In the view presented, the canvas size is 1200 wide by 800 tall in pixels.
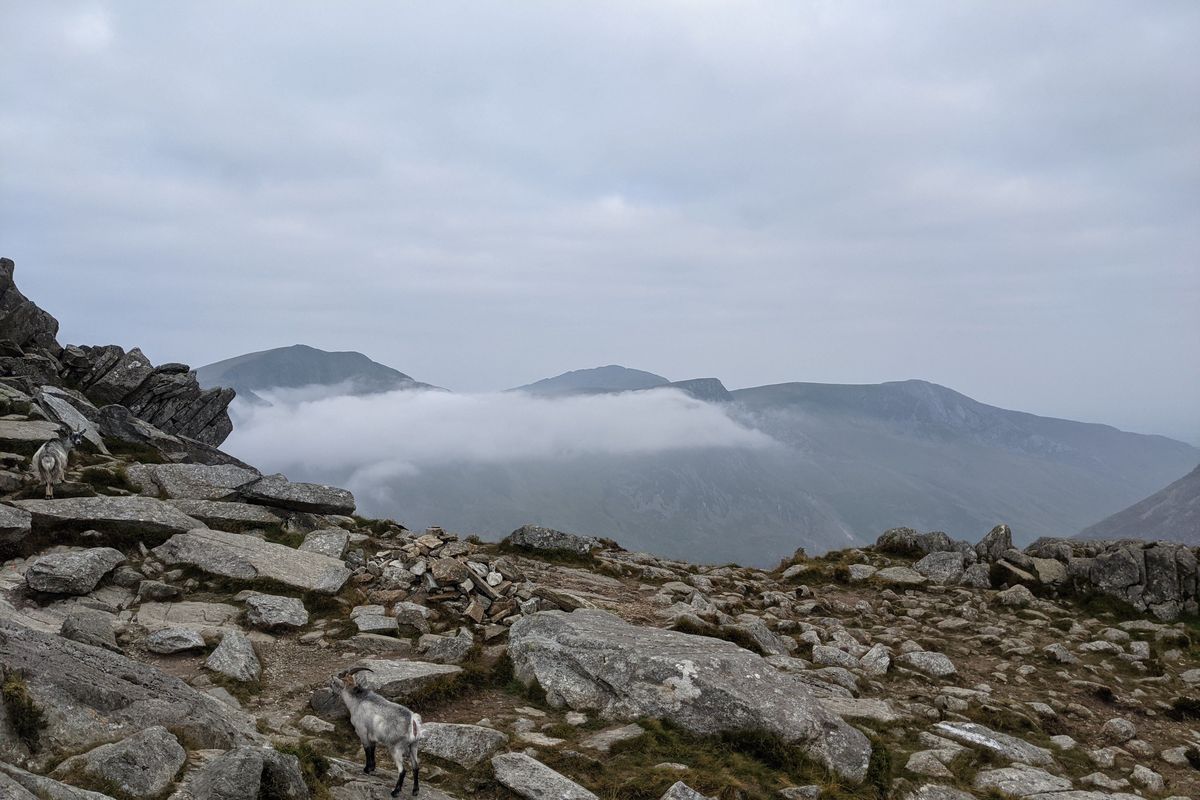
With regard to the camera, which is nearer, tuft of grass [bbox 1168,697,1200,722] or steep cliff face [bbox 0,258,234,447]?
tuft of grass [bbox 1168,697,1200,722]

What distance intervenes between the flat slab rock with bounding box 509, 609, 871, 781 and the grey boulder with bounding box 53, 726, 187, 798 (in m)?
6.40

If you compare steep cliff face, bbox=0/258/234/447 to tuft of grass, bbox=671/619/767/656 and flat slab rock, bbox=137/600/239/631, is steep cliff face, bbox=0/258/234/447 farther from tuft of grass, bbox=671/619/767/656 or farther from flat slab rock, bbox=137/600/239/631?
tuft of grass, bbox=671/619/767/656

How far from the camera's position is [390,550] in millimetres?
19516

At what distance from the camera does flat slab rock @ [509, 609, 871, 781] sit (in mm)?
11156

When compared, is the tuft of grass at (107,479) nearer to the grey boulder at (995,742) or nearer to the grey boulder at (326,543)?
the grey boulder at (326,543)

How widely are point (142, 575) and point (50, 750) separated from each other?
952 centimetres

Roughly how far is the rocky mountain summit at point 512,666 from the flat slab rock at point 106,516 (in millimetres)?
76

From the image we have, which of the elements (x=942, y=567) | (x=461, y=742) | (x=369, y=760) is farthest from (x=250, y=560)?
(x=942, y=567)

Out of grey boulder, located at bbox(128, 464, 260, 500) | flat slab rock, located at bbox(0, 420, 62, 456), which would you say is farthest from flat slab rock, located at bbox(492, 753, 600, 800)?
flat slab rock, located at bbox(0, 420, 62, 456)

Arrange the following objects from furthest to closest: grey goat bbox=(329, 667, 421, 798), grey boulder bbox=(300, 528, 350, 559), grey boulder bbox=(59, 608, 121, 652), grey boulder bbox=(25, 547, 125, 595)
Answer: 1. grey boulder bbox=(300, 528, 350, 559)
2. grey boulder bbox=(25, 547, 125, 595)
3. grey boulder bbox=(59, 608, 121, 652)
4. grey goat bbox=(329, 667, 421, 798)

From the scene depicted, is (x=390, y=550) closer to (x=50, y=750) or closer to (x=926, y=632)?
(x=50, y=750)

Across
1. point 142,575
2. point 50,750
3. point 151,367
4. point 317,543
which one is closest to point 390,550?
point 317,543

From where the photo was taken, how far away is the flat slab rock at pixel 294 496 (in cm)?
2075

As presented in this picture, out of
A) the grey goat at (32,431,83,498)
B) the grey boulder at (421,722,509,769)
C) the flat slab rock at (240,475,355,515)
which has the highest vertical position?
the grey goat at (32,431,83,498)
